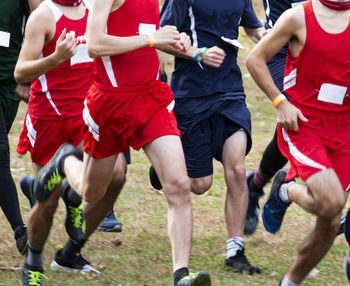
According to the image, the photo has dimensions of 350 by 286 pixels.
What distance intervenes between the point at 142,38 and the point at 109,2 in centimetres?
29

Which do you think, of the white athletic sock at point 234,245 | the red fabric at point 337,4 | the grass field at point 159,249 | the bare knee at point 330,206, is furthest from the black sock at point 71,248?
the red fabric at point 337,4

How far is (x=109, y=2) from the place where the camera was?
4.79 meters

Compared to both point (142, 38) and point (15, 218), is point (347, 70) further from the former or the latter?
point (15, 218)

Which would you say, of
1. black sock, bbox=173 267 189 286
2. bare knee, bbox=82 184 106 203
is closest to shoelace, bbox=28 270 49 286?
bare knee, bbox=82 184 106 203

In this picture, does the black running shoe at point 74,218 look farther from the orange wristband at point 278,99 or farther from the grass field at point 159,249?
the orange wristband at point 278,99

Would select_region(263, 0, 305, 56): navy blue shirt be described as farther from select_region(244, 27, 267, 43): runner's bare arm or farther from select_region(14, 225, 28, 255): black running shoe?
select_region(14, 225, 28, 255): black running shoe

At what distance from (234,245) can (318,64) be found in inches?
62.9

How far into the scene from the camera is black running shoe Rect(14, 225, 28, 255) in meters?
6.03

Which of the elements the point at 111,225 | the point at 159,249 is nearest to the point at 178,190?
the point at 159,249

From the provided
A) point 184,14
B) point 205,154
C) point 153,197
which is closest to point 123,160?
point 205,154

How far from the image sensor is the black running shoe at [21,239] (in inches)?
237

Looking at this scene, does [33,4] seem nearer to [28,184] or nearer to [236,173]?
[28,184]

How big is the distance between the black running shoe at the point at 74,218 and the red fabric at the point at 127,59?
834 millimetres

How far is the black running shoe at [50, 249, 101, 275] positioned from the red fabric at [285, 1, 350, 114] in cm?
195
